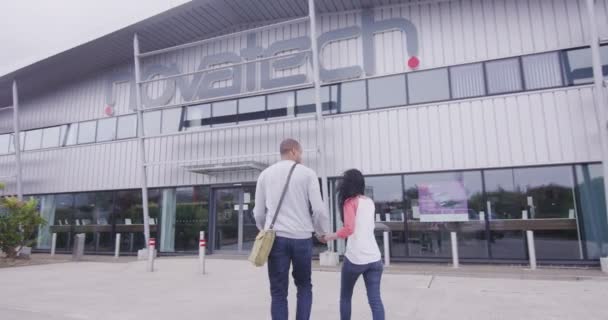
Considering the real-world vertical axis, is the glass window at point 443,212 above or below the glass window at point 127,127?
below

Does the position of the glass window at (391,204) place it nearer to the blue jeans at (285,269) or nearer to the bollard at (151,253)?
the bollard at (151,253)

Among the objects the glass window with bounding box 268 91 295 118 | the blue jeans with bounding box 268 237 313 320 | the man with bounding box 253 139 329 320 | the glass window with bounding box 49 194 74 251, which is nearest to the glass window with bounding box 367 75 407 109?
the glass window with bounding box 268 91 295 118

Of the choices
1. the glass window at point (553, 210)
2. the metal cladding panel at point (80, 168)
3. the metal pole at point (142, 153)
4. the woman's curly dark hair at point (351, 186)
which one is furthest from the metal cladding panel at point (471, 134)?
the metal cladding panel at point (80, 168)

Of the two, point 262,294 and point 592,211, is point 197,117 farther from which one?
point 592,211

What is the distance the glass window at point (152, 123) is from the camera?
13.7m

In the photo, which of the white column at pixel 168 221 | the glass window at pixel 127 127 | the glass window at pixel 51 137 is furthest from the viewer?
the glass window at pixel 51 137

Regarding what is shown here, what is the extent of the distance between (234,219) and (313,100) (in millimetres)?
4583

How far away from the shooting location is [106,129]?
1460 centimetres

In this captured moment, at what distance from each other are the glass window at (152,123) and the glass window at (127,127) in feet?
1.58

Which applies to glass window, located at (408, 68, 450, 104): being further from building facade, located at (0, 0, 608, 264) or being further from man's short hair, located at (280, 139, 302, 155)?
man's short hair, located at (280, 139, 302, 155)

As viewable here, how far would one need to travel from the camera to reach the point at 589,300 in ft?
17.0

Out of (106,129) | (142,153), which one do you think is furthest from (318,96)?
(106,129)

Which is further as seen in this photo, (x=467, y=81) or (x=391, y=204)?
(x=391, y=204)

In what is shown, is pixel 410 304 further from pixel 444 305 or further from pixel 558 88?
pixel 558 88
